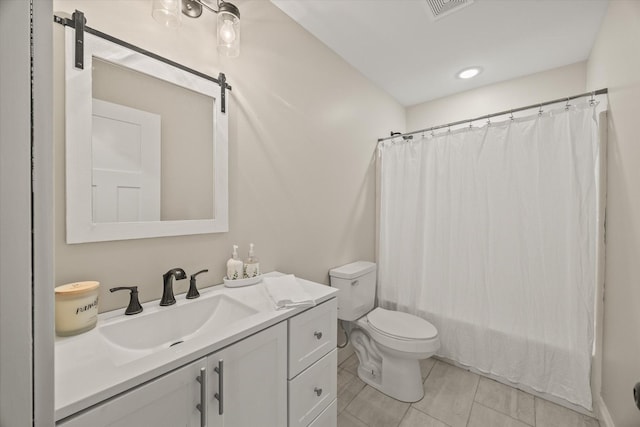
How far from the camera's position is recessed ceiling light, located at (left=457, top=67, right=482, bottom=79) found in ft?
7.23

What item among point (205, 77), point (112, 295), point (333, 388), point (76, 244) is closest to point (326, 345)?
point (333, 388)

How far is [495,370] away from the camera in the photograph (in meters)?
1.85

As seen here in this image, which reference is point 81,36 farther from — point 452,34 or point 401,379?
point 401,379

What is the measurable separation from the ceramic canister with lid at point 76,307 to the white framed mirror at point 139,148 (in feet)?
0.60

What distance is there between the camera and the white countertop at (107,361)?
56 cm

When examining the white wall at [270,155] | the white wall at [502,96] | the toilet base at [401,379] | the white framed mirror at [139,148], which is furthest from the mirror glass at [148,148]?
the white wall at [502,96]

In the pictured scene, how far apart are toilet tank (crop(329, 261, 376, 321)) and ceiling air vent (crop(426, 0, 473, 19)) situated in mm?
1797

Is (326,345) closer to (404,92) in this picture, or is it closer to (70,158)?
(70,158)

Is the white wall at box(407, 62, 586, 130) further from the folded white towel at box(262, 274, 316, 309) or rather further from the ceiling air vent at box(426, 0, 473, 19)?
the folded white towel at box(262, 274, 316, 309)

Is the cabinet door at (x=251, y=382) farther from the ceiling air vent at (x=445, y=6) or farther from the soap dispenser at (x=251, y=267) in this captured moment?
the ceiling air vent at (x=445, y=6)

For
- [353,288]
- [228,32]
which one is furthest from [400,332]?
[228,32]

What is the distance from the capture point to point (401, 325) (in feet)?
5.93

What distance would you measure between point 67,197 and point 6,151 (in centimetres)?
75

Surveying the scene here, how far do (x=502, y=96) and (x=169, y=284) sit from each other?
9.97 ft
